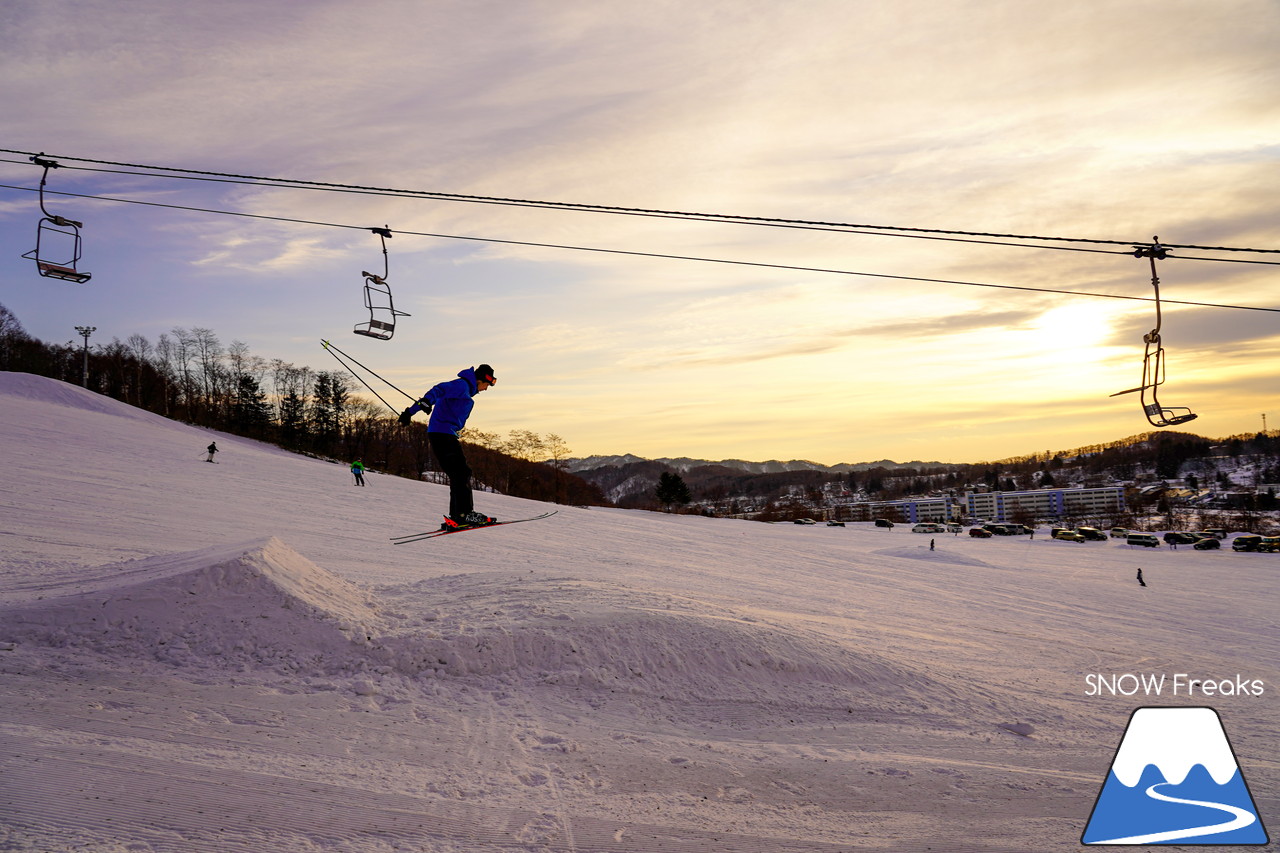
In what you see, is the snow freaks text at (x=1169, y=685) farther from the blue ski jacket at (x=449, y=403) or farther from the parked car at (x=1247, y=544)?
the parked car at (x=1247, y=544)

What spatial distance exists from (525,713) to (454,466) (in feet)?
12.8

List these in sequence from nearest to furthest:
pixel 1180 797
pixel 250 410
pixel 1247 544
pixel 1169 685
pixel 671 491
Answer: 1. pixel 1180 797
2. pixel 1169 685
3. pixel 1247 544
4. pixel 250 410
5. pixel 671 491

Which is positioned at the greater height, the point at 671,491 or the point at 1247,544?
the point at 671,491

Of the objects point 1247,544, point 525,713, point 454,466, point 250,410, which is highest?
point 250,410

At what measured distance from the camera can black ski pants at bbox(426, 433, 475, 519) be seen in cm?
1124

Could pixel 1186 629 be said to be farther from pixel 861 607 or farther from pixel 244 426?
pixel 244 426

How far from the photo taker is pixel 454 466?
37.9ft

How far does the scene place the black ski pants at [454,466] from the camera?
11.2m

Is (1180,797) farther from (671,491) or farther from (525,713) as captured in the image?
(671,491)

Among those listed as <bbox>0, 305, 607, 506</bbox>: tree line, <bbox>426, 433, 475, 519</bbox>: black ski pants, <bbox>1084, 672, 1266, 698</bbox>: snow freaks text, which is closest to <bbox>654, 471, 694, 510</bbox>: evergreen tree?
<bbox>0, 305, 607, 506</bbox>: tree line

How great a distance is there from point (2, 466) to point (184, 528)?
537 inches

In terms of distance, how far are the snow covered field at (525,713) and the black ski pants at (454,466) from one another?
232 cm

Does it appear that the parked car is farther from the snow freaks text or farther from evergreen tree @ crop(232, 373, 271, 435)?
evergreen tree @ crop(232, 373, 271, 435)

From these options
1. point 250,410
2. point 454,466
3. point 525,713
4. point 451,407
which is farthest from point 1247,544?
point 250,410
